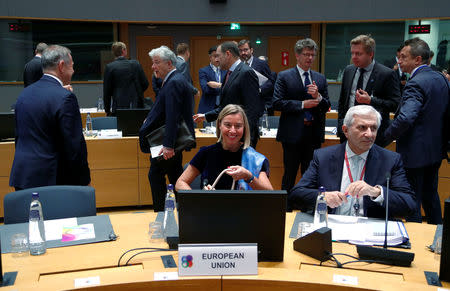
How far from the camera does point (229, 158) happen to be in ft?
9.98

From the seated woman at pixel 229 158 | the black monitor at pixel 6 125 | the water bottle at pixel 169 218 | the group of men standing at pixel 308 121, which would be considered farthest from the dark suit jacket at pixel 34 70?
the water bottle at pixel 169 218

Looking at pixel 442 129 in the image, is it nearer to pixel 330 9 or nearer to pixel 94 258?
pixel 94 258

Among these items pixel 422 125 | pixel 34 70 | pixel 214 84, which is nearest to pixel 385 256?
pixel 422 125

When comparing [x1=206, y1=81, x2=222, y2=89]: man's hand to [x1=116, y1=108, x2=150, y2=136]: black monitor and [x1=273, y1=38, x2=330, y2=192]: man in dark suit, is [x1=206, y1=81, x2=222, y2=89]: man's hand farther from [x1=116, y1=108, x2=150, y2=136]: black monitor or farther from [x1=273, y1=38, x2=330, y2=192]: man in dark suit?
[x1=273, y1=38, x2=330, y2=192]: man in dark suit

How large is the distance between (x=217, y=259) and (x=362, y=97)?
Answer: 2.69 meters

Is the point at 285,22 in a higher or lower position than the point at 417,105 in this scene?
higher

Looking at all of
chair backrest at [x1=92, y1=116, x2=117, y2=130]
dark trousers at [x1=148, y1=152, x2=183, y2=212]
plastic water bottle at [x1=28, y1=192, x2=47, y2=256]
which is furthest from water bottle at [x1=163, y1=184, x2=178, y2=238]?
chair backrest at [x1=92, y1=116, x2=117, y2=130]

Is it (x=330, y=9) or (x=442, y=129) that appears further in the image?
(x=330, y=9)

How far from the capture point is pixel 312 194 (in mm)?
2682

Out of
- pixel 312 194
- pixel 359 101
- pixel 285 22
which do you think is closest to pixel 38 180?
pixel 312 194

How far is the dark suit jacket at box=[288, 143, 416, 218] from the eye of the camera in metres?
2.58

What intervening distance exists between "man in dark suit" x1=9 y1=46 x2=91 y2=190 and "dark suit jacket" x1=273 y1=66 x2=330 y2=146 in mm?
2142

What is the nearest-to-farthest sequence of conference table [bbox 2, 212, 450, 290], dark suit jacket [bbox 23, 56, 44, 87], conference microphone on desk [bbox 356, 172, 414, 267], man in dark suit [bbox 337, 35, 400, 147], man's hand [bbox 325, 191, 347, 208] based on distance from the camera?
1. conference table [bbox 2, 212, 450, 290]
2. conference microphone on desk [bbox 356, 172, 414, 267]
3. man's hand [bbox 325, 191, 347, 208]
4. man in dark suit [bbox 337, 35, 400, 147]
5. dark suit jacket [bbox 23, 56, 44, 87]

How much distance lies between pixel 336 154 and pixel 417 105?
1265 mm
